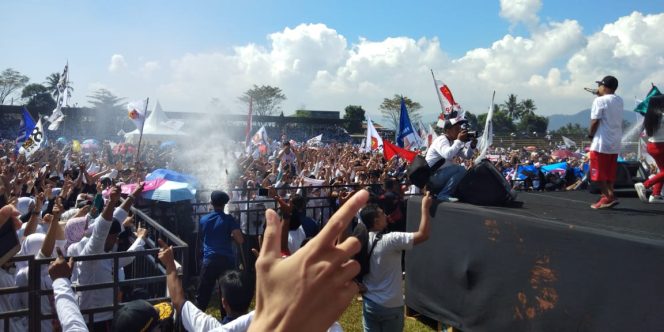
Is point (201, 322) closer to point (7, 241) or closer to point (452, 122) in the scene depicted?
point (7, 241)

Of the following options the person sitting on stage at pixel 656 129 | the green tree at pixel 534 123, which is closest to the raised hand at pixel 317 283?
the person sitting on stage at pixel 656 129

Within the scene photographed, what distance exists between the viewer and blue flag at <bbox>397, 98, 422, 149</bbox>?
16312mm

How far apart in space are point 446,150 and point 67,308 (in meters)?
4.44

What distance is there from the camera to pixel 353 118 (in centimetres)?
7456

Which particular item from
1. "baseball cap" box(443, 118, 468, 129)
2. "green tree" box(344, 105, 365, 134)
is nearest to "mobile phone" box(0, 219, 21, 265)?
"baseball cap" box(443, 118, 468, 129)

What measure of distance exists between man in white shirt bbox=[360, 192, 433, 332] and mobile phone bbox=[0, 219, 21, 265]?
115 inches

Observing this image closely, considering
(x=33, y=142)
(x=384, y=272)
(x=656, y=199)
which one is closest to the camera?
(x=384, y=272)

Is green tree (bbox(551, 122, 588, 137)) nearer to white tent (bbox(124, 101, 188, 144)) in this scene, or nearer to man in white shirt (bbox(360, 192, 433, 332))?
white tent (bbox(124, 101, 188, 144))

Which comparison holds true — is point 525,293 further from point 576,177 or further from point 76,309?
point 576,177

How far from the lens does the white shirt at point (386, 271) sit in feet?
14.7

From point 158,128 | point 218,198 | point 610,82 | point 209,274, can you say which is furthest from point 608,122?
point 158,128

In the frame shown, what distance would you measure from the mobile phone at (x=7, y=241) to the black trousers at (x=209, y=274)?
9.08ft

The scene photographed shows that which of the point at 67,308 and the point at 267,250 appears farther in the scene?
the point at 67,308

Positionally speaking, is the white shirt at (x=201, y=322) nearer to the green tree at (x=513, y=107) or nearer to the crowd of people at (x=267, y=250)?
the crowd of people at (x=267, y=250)
